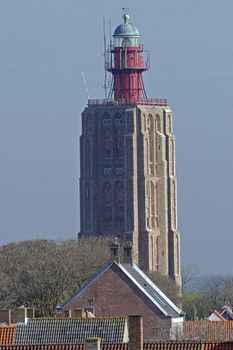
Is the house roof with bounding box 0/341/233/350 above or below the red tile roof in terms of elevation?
below

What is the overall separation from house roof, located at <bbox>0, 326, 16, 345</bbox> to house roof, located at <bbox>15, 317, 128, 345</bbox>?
0.16m

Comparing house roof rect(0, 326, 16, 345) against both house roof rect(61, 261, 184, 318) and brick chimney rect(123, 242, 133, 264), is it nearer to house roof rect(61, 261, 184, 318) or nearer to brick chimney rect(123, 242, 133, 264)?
house roof rect(61, 261, 184, 318)

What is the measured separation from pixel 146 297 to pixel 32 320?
3240 cm

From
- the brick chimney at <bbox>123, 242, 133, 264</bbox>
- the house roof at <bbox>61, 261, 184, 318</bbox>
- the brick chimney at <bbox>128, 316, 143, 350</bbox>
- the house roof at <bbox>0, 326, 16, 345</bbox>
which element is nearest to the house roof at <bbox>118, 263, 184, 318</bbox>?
the house roof at <bbox>61, 261, 184, 318</bbox>

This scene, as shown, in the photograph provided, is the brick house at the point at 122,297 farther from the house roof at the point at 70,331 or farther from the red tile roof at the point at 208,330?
the house roof at the point at 70,331

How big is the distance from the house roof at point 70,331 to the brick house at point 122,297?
3186 centimetres

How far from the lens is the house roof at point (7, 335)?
59875mm

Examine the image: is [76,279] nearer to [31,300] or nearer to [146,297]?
[31,300]

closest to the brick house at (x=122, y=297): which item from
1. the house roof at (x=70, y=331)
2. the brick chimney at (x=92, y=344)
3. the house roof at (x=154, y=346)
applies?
the house roof at (x=70, y=331)

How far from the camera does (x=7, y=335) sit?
60.8 m

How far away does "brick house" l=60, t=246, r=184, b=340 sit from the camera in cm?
9381

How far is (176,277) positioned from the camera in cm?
19062

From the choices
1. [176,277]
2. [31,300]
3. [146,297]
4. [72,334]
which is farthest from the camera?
[176,277]

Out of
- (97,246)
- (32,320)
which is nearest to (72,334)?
(32,320)
